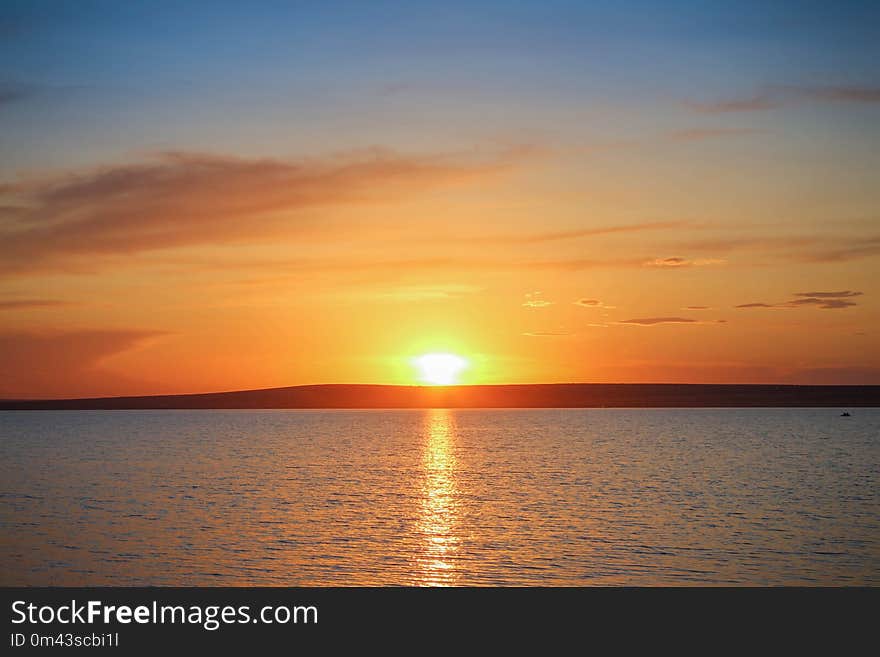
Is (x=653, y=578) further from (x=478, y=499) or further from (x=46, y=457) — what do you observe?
(x=46, y=457)

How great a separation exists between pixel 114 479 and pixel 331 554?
50626 millimetres

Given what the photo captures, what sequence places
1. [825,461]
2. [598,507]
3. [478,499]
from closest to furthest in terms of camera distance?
1. [598,507]
2. [478,499]
3. [825,461]

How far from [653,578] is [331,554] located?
16.3m

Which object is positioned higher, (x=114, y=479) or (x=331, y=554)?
(x=114, y=479)
